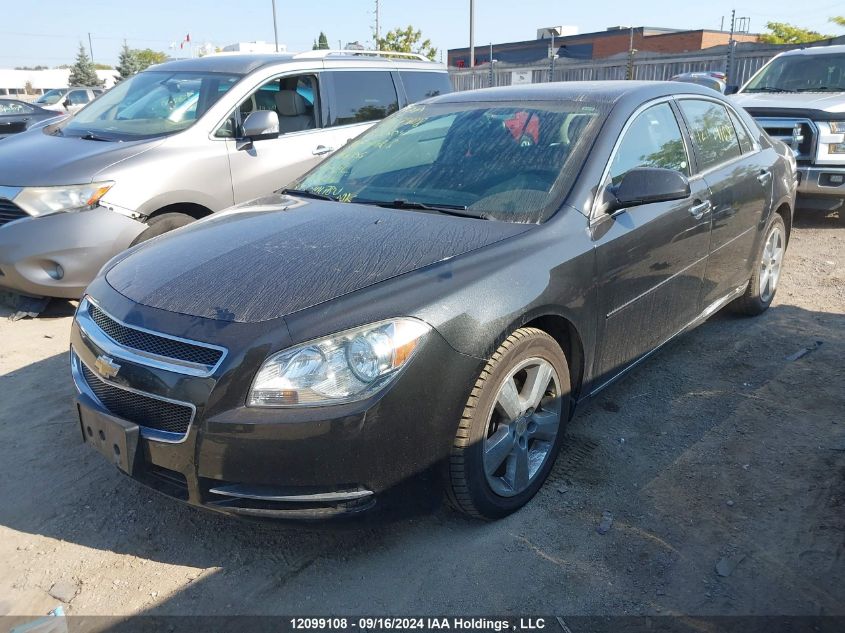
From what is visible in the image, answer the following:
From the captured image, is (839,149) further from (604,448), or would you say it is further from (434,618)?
(434,618)

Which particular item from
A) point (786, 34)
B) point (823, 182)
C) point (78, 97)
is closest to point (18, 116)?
point (78, 97)

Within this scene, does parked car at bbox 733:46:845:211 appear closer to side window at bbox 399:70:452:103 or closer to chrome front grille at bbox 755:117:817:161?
chrome front grille at bbox 755:117:817:161

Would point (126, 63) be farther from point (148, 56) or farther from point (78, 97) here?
point (78, 97)

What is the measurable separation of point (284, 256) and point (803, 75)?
8864 mm

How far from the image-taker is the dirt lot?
2531mm

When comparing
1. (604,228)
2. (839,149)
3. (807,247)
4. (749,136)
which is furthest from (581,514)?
(839,149)

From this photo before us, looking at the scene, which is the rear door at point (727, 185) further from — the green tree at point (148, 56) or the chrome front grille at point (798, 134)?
the green tree at point (148, 56)

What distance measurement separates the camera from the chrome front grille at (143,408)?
2.41 meters

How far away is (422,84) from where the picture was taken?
7625 millimetres

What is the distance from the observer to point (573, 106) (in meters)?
3.66

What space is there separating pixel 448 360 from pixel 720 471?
1.62 metres

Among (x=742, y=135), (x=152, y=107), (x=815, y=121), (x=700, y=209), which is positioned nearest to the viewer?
(x=700, y=209)

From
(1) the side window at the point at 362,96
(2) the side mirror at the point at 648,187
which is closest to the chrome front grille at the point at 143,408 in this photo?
(2) the side mirror at the point at 648,187

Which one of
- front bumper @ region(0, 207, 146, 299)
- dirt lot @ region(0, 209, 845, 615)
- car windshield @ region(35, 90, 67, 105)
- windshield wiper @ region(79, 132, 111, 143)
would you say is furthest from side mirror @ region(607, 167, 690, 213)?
car windshield @ region(35, 90, 67, 105)
